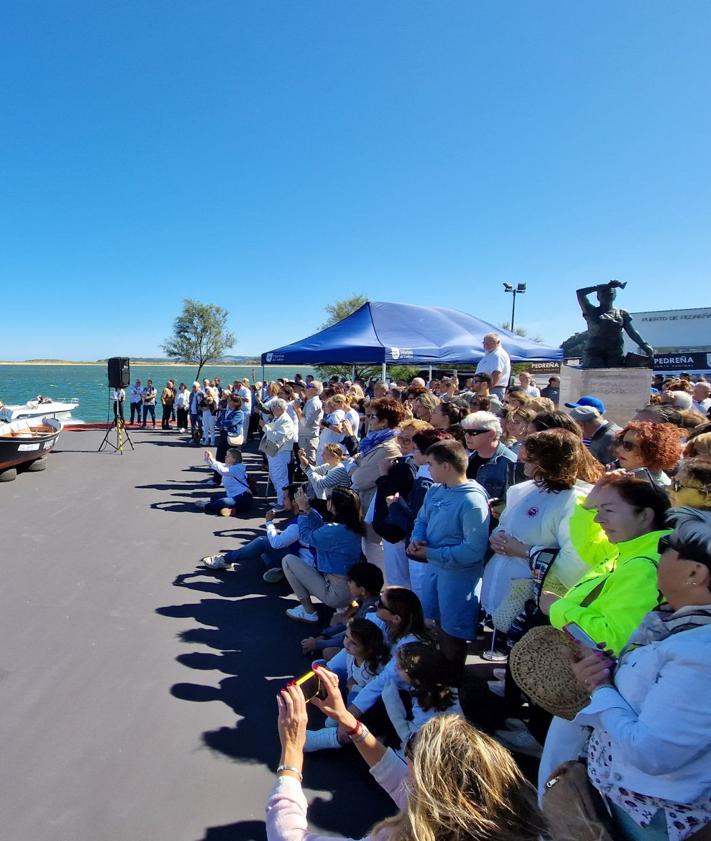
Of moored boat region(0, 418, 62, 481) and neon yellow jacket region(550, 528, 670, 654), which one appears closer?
neon yellow jacket region(550, 528, 670, 654)

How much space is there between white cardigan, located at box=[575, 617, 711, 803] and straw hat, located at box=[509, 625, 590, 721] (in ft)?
0.89

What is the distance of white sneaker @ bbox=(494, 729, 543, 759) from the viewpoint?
2.80m

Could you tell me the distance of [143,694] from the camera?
3332 mm

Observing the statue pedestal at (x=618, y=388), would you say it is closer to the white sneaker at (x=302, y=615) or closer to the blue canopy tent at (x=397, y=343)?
the blue canopy tent at (x=397, y=343)

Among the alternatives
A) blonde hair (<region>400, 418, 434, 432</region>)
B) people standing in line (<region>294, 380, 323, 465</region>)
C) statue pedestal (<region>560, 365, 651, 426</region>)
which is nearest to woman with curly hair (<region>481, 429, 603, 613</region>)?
blonde hair (<region>400, 418, 434, 432</region>)

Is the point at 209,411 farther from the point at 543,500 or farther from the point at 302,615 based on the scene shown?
the point at 543,500

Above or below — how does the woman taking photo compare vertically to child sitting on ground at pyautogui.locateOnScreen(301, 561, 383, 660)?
above

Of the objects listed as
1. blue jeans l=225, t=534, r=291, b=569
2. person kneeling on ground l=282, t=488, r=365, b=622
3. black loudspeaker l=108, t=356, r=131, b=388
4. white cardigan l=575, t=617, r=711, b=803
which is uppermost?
black loudspeaker l=108, t=356, r=131, b=388

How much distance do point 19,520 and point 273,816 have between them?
723 centimetres

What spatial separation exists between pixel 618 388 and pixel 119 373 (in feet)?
37.3

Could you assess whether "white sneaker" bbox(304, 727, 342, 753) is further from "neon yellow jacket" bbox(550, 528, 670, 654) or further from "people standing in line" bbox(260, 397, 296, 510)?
"people standing in line" bbox(260, 397, 296, 510)

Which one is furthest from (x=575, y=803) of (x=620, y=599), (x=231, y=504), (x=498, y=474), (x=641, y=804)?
(x=231, y=504)

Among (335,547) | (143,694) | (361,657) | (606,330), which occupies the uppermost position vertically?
(606,330)

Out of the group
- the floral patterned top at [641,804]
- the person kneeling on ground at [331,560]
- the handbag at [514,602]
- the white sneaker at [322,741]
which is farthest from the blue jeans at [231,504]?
the floral patterned top at [641,804]
